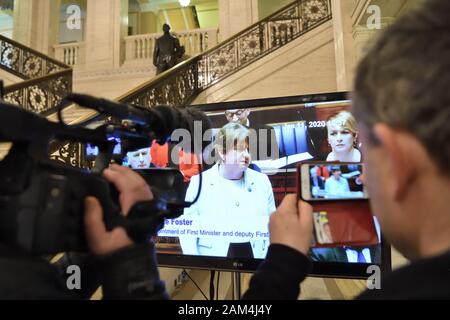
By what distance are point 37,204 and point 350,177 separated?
64cm

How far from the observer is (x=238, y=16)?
7336 millimetres

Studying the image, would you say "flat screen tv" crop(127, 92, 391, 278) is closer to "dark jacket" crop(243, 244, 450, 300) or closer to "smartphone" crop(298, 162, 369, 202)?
"smartphone" crop(298, 162, 369, 202)

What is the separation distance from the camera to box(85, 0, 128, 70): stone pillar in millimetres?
7926

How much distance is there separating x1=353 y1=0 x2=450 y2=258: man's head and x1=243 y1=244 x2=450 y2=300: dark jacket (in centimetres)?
4

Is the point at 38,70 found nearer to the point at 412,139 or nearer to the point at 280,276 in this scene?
the point at 280,276

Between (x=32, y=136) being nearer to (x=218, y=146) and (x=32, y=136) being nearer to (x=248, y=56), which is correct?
(x=218, y=146)

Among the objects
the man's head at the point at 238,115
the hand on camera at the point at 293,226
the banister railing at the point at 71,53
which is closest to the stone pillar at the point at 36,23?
the banister railing at the point at 71,53

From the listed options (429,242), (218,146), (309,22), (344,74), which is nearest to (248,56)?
(309,22)

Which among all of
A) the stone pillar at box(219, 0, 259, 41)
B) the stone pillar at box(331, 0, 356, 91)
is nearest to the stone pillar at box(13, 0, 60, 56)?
the stone pillar at box(219, 0, 259, 41)

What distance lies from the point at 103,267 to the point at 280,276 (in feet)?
0.95

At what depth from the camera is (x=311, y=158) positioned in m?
1.24

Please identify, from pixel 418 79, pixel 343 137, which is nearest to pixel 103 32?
pixel 343 137

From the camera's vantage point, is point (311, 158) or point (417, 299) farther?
point (311, 158)

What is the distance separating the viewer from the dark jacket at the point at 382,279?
1.23ft
